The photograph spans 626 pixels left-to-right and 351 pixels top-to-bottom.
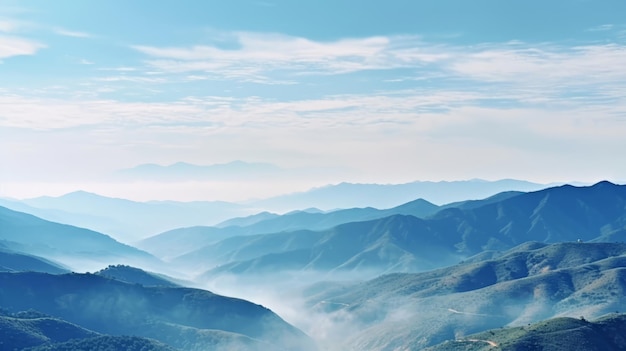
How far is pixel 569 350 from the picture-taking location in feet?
655

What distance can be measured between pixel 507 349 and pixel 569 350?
570 inches

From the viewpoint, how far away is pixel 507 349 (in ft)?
654
